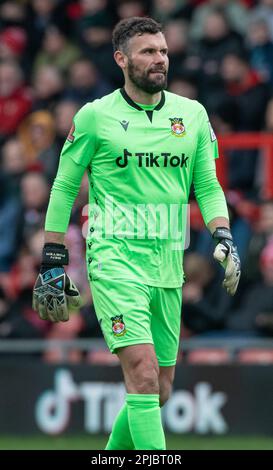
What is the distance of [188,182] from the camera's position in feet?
27.1

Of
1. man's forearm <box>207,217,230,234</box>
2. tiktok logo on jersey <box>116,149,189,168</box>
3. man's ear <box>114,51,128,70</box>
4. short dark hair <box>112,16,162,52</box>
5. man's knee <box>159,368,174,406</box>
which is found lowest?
man's knee <box>159,368,174,406</box>

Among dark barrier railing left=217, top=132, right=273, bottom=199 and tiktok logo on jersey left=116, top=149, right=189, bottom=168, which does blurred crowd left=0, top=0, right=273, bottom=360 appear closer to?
dark barrier railing left=217, top=132, right=273, bottom=199

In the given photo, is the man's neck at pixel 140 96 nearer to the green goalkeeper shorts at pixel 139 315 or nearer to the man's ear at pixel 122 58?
the man's ear at pixel 122 58

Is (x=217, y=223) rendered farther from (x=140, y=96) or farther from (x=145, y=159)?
(x=140, y=96)

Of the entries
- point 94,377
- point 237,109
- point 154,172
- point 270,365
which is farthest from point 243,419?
point 154,172

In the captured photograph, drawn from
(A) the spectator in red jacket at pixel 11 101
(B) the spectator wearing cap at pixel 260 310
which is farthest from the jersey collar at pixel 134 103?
(A) the spectator in red jacket at pixel 11 101

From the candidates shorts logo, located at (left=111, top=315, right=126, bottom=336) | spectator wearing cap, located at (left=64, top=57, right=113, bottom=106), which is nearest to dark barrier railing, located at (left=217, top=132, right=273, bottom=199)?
spectator wearing cap, located at (left=64, top=57, right=113, bottom=106)

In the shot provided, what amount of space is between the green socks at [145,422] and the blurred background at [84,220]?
397 cm

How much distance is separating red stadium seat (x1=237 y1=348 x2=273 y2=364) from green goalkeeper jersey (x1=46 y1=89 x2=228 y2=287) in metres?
4.00

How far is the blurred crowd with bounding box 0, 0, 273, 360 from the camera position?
12656mm

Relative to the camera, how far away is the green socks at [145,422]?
764 cm

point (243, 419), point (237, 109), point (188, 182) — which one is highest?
point (237, 109)

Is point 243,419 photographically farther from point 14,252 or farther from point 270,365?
point 14,252
